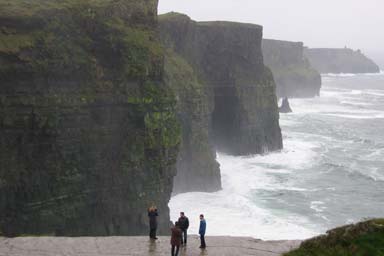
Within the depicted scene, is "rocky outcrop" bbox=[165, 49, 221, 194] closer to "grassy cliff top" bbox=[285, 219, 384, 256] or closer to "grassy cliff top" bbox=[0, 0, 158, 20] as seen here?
"grassy cliff top" bbox=[0, 0, 158, 20]

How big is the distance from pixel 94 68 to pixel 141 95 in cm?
321

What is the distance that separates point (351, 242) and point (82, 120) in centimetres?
1887

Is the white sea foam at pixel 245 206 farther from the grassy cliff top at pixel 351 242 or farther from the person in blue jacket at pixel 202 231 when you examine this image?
the grassy cliff top at pixel 351 242

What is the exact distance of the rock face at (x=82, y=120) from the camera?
27969mm

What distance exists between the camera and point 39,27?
1171 inches

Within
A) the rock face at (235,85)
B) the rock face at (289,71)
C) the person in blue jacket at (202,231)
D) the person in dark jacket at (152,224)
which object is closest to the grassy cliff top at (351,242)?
the person in blue jacket at (202,231)

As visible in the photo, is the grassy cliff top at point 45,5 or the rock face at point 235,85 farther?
the rock face at point 235,85

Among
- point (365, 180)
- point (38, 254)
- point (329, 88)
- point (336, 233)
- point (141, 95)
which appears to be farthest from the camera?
point (329, 88)

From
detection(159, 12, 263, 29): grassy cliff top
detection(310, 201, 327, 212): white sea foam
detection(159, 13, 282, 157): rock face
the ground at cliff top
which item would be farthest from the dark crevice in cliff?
the ground at cliff top

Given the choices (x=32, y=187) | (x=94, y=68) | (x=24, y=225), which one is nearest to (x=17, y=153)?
(x=32, y=187)

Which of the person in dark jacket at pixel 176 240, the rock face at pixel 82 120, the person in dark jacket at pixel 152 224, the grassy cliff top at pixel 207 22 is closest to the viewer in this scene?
the person in dark jacket at pixel 176 240

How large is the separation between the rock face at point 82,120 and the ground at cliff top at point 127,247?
8645 millimetres

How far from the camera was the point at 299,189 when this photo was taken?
153 ft

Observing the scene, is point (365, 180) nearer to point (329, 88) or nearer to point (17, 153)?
point (17, 153)
